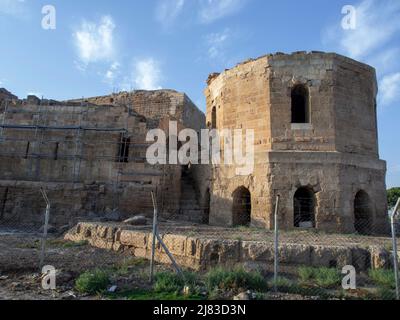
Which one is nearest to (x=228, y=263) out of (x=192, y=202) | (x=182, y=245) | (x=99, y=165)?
(x=182, y=245)

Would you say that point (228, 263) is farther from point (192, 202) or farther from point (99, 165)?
point (99, 165)

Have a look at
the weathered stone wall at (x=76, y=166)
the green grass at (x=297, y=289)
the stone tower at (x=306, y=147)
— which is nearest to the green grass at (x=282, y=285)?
the green grass at (x=297, y=289)

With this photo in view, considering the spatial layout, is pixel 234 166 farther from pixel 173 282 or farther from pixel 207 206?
pixel 173 282

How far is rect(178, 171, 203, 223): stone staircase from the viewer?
550 inches

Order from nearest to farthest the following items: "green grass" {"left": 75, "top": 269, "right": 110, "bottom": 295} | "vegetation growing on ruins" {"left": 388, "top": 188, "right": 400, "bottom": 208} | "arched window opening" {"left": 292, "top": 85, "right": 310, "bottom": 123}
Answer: "green grass" {"left": 75, "top": 269, "right": 110, "bottom": 295} → "arched window opening" {"left": 292, "top": 85, "right": 310, "bottom": 123} → "vegetation growing on ruins" {"left": 388, "top": 188, "right": 400, "bottom": 208}

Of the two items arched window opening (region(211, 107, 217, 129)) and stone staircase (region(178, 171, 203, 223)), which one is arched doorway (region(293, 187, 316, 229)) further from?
arched window opening (region(211, 107, 217, 129))

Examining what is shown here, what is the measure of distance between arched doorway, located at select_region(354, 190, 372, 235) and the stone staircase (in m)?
5.89

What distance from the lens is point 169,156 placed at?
14.7 m

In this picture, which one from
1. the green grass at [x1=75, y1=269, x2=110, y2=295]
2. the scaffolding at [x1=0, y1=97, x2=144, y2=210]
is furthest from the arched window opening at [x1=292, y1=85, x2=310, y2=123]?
the green grass at [x1=75, y1=269, x2=110, y2=295]

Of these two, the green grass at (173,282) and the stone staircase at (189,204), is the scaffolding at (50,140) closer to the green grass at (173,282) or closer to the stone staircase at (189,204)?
the stone staircase at (189,204)

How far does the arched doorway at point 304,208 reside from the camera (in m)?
11.0

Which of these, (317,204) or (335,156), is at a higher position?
(335,156)

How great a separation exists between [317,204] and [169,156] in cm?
662

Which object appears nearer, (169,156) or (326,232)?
(326,232)
